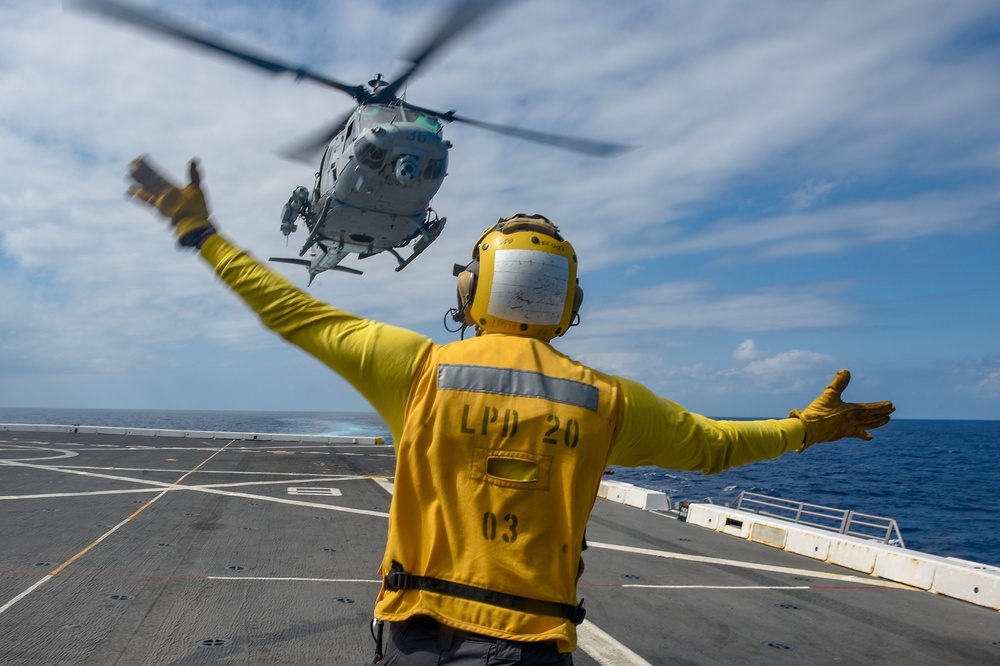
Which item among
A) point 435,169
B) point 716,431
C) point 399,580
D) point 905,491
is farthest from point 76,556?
point 905,491

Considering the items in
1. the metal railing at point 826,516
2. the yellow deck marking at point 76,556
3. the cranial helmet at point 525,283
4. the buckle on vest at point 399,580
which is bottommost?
the yellow deck marking at point 76,556

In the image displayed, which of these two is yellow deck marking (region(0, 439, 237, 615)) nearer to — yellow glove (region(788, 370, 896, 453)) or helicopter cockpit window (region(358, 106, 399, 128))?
yellow glove (region(788, 370, 896, 453))

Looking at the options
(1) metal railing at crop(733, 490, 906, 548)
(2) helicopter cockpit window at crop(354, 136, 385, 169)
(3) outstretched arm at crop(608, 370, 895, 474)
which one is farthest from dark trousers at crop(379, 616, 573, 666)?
(2) helicopter cockpit window at crop(354, 136, 385, 169)

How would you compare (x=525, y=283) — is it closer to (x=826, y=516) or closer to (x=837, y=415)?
(x=837, y=415)

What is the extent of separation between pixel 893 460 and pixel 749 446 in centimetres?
9645

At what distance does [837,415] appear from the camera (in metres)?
3.01

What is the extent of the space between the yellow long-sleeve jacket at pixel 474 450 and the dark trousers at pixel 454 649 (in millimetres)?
45

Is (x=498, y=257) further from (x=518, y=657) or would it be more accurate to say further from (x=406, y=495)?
(x=518, y=657)

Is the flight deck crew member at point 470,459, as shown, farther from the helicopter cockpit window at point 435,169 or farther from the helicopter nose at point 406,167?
the helicopter cockpit window at point 435,169

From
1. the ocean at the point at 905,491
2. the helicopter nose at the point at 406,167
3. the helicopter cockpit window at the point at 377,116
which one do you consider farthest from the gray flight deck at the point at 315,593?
the helicopter cockpit window at the point at 377,116

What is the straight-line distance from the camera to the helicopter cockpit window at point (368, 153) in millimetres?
15969

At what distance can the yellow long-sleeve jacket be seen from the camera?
7.54 feet

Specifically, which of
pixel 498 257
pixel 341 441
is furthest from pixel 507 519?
pixel 341 441

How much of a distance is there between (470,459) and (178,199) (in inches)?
55.8
